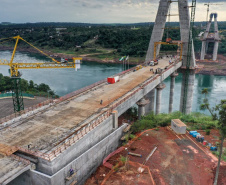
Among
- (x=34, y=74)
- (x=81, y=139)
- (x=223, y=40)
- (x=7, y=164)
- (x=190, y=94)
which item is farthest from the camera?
(x=223, y=40)

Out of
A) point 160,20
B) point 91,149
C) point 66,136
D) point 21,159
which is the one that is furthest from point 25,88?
point 21,159

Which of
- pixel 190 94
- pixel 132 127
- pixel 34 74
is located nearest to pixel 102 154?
pixel 132 127

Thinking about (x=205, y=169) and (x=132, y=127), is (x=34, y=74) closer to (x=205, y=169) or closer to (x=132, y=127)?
(x=132, y=127)

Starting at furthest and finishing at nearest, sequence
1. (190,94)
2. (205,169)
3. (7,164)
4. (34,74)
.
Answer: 1. (34,74)
2. (190,94)
3. (205,169)
4. (7,164)

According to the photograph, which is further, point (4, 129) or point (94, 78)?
point (94, 78)

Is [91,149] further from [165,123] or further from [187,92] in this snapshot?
[187,92]

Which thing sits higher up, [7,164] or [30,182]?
[7,164]

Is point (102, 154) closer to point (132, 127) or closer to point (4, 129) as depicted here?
point (132, 127)
